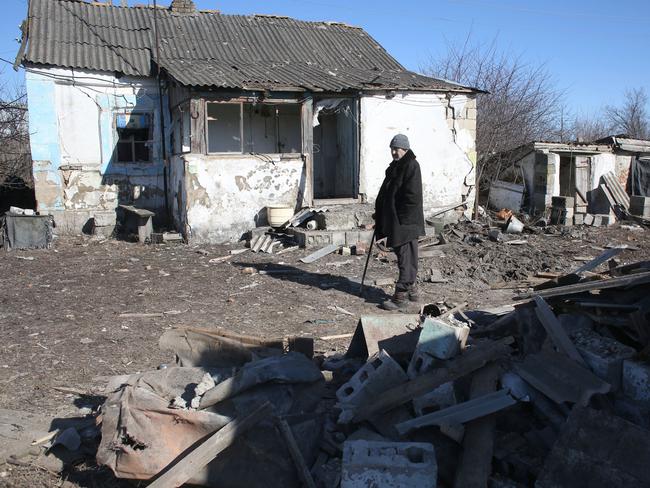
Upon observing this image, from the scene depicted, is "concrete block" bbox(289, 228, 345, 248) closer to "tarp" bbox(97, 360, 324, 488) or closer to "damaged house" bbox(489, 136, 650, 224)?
"damaged house" bbox(489, 136, 650, 224)

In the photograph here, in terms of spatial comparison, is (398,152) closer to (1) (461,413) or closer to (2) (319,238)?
(1) (461,413)

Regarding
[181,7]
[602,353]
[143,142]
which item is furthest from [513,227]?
[181,7]

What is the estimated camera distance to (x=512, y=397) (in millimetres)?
3502

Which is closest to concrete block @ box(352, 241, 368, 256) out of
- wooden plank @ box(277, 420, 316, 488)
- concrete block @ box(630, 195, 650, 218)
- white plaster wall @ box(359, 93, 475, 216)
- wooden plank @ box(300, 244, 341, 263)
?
wooden plank @ box(300, 244, 341, 263)

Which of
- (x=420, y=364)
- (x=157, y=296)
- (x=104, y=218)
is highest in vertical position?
(x=104, y=218)

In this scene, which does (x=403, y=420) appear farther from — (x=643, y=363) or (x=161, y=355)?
(x=161, y=355)

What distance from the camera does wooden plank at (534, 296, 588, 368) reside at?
376 cm

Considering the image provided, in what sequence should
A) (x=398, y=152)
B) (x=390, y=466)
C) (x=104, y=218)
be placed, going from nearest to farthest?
(x=390, y=466)
(x=398, y=152)
(x=104, y=218)

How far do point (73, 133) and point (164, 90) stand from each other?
2.29 m

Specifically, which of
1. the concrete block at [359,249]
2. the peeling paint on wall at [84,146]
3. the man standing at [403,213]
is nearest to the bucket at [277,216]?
the concrete block at [359,249]

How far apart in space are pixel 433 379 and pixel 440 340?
0.38 metres

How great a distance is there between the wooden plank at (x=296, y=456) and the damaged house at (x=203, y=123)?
8948 mm

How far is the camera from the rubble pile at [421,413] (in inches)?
117

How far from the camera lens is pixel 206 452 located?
319cm
